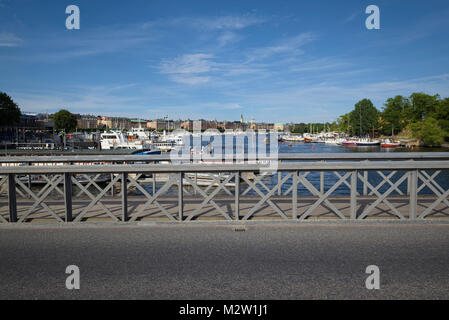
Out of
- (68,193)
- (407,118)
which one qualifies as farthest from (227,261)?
(407,118)

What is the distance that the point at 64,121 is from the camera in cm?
13288

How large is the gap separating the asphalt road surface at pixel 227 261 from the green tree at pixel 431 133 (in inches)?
4050

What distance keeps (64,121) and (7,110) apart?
104ft

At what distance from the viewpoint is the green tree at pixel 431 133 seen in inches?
3782

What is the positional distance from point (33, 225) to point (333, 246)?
19.8 feet

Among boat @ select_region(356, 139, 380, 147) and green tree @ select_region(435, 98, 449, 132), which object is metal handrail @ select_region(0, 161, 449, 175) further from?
boat @ select_region(356, 139, 380, 147)

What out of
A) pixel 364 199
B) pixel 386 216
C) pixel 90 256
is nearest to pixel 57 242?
pixel 90 256

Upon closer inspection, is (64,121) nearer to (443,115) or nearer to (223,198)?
(443,115)

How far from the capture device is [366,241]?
654 centimetres

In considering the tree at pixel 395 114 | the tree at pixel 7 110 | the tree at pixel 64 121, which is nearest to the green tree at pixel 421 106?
the tree at pixel 395 114

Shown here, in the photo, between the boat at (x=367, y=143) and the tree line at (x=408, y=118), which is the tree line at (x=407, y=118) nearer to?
the tree line at (x=408, y=118)
